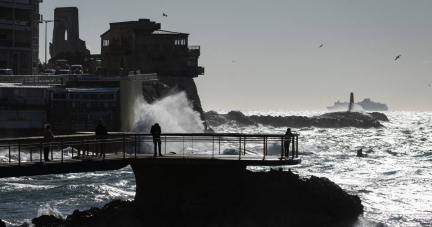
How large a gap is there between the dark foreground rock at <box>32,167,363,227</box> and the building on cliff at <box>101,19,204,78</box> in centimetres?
7876

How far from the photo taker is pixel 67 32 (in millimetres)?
128625

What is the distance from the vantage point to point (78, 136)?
73.6ft

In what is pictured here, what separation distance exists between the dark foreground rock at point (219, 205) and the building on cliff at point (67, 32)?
337 feet

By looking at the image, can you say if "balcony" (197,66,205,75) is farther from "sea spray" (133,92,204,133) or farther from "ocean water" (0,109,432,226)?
"ocean water" (0,109,432,226)

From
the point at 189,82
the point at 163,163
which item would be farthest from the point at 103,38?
the point at 163,163

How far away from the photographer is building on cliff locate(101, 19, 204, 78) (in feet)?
339

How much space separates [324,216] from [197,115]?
75320 mm

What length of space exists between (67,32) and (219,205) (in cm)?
11158

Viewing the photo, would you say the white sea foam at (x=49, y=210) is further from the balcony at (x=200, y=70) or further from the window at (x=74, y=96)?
the balcony at (x=200, y=70)

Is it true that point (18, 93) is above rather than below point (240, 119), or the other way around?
above

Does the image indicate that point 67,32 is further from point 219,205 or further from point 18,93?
point 219,205

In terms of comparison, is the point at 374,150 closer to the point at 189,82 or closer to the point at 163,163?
the point at 189,82

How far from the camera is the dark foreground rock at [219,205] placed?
22.7m

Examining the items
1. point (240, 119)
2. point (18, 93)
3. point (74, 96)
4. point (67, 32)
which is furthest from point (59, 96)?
point (240, 119)
